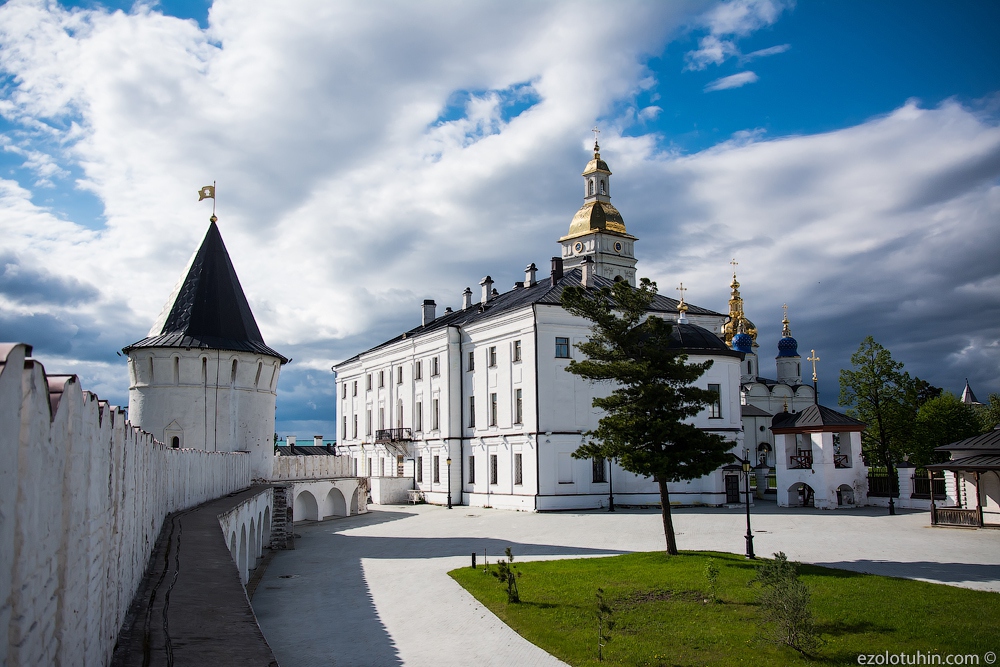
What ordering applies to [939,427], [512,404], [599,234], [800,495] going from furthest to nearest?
1. [599,234]
2. [939,427]
3. [512,404]
4. [800,495]

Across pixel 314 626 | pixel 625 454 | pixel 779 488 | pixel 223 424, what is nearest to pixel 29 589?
pixel 314 626

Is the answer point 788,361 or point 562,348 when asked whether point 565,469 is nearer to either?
point 562,348

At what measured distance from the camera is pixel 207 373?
30.8 m

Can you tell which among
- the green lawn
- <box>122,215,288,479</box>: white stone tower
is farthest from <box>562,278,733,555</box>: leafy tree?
<box>122,215,288,479</box>: white stone tower

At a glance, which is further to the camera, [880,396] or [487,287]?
[487,287]

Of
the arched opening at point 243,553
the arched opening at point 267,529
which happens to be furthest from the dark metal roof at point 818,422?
the arched opening at point 243,553

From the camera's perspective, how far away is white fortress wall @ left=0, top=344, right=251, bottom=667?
11.1ft

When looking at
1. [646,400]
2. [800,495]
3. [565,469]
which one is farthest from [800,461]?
[646,400]

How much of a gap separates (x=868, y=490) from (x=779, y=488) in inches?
157

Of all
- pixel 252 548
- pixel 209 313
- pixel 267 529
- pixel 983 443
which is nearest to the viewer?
pixel 252 548

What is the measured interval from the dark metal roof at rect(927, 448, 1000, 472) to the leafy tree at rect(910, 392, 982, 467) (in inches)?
530

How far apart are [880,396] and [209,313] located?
1214 inches

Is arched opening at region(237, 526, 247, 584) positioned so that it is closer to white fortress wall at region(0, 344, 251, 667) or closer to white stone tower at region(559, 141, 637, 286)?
white fortress wall at region(0, 344, 251, 667)

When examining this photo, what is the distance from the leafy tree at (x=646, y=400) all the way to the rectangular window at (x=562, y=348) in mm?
15418
